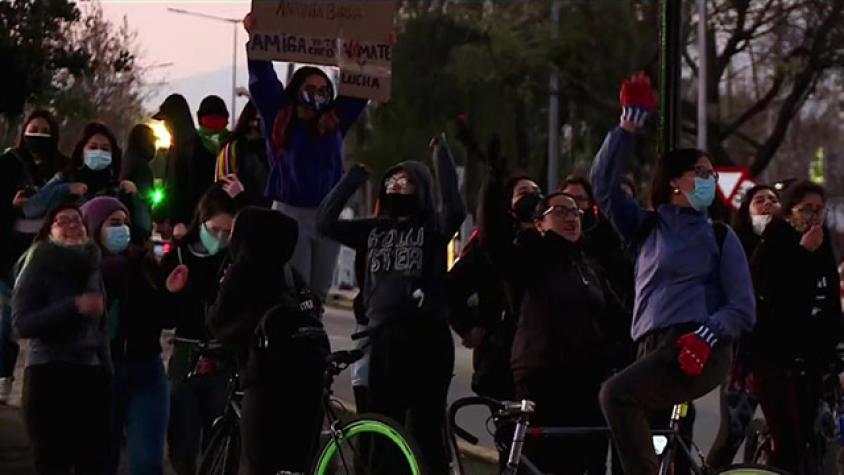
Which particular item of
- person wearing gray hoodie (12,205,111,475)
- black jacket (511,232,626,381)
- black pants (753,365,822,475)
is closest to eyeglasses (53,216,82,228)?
person wearing gray hoodie (12,205,111,475)

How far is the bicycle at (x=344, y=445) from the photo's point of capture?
7.36 meters

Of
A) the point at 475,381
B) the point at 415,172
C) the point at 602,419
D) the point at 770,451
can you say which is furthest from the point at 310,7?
the point at 770,451

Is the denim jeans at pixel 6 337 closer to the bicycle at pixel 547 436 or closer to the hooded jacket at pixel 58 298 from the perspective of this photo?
the hooded jacket at pixel 58 298

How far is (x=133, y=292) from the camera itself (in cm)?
893

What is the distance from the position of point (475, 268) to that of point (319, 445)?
1401 millimetres

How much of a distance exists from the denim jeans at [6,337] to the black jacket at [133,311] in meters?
2.60

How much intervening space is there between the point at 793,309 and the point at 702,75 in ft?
77.4

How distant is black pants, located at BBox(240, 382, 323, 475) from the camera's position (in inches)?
301

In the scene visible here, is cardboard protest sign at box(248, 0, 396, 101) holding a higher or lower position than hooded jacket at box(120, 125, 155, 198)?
higher

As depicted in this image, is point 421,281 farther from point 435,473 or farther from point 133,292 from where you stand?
point 133,292

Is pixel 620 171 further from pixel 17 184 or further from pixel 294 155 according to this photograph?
pixel 17 184

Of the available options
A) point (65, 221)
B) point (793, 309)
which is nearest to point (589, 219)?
point (793, 309)

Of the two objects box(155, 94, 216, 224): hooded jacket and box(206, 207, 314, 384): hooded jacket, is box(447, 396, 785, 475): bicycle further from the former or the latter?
box(155, 94, 216, 224): hooded jacket

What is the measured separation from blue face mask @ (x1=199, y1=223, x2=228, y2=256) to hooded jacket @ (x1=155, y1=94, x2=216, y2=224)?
197 centimetres
